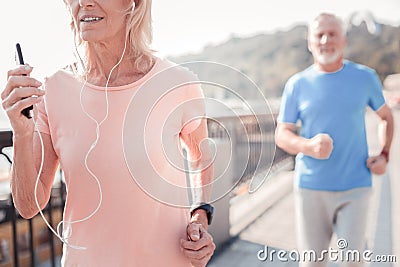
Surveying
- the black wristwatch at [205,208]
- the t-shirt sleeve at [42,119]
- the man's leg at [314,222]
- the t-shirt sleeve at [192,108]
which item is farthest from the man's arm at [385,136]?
the t-shirt sleeve at [42,119]

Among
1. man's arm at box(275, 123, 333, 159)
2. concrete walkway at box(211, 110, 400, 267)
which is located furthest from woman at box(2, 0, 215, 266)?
concrete walkway at box(211, 110, 400, 267)

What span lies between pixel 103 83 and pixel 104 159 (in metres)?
0.17

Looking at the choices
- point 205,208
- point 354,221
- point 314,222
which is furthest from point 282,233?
point 205,208

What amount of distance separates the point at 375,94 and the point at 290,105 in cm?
40

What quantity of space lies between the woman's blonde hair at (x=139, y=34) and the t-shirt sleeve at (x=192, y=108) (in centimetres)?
11

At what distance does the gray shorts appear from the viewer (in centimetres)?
223

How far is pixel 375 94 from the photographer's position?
234 cm

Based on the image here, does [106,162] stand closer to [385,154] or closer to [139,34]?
[139,34]

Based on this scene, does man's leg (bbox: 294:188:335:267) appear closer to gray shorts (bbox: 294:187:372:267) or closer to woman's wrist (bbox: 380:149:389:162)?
gray shorts (bbox: 294:187:372:267)

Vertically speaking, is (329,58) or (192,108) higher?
(192,108)

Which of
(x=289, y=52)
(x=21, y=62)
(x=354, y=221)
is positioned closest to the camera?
(x=21, y=62)

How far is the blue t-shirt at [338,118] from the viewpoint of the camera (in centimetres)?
227

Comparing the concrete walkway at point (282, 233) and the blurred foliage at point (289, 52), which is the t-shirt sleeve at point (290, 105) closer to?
the concrete walkway at point (282, 233)

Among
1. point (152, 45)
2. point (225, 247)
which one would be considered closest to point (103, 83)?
point (152, 45)
